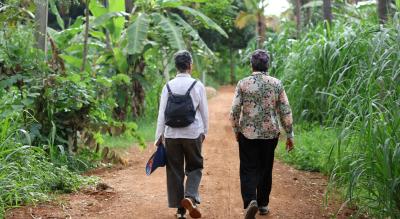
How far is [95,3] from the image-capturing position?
11.9m

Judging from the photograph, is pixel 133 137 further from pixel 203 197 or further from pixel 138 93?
pixel 138 93

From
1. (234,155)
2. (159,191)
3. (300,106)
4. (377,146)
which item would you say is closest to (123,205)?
(159,191)

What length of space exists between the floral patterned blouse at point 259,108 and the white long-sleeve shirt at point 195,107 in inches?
12.7

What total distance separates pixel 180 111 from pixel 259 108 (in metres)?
0.80

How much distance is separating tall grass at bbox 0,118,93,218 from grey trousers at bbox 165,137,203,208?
1414 mm

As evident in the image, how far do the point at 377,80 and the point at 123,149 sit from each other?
6059mm

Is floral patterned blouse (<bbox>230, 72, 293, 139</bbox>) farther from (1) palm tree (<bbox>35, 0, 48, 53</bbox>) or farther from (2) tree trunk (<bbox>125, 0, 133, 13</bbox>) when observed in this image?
(2) tree trunk (<bbox>125, 0, 133, 13</bbox>)

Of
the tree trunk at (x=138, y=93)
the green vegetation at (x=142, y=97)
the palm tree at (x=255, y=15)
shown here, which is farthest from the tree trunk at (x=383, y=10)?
the palm tree at (x=255, y=15)

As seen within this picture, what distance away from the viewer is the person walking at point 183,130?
5.46 meters

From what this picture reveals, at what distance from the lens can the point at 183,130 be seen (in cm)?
554

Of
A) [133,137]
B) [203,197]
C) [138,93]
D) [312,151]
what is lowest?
[203,197]

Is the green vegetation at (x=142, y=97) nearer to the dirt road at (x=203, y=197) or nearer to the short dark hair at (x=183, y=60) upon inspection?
the dirt road at (x=203, y=197)

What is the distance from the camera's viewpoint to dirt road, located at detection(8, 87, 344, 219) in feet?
19.3

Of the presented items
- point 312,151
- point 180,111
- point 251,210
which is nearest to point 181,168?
point 180,111
